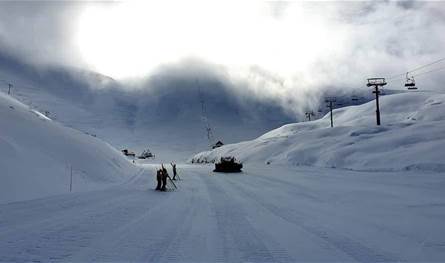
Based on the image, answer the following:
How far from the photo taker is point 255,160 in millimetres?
76500

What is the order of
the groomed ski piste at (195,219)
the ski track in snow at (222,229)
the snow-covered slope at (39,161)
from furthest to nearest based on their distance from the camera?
the snow-covered slope at (39,161) < the groomed ski piste at (195,219) < the ski track in snow at (222,229)

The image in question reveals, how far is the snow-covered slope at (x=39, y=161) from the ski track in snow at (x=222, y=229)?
1.81 meters

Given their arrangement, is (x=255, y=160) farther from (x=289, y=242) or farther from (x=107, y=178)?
(x=289, y=242)

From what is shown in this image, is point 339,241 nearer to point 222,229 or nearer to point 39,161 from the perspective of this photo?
point 222,229

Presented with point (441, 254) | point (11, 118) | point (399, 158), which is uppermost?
point (11, 118)

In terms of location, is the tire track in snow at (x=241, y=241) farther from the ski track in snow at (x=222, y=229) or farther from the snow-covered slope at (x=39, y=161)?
the snow-covered slope at (x=39, y=161)

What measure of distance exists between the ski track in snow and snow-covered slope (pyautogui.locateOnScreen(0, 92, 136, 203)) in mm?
1812

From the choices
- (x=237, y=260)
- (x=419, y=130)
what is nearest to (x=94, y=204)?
(x=237, y=260)

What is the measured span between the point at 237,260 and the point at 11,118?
2393 centimetres

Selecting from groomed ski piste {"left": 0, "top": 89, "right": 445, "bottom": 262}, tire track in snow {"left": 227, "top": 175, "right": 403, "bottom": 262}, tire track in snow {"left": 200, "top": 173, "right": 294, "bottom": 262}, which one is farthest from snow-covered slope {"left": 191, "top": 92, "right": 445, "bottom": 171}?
tire track in snow {"left": 200, "top": 173, "right": 294, "bottom": 262}

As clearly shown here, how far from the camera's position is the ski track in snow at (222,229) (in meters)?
8.62

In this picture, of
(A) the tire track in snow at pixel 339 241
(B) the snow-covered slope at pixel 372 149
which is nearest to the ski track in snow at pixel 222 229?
(A) the tire track in snow at pixel 339 241

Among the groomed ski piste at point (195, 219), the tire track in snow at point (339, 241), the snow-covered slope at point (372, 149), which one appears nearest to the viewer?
the tire track in snow at point (339, 241)

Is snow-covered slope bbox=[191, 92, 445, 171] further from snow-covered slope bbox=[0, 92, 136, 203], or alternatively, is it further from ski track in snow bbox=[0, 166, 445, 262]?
snow-covered slope bbox=[0, 92, 136, 203]
